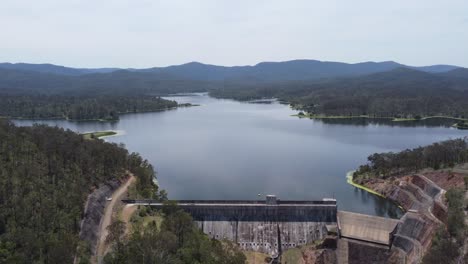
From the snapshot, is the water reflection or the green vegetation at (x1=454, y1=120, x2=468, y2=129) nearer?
the green vegetation at (x1=454, y1=120, x2=468, y2=129)

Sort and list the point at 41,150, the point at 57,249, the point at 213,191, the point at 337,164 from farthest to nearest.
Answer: the point at 337,164 < the point at 213,191 < the point at 41,150 < the point at 57,249

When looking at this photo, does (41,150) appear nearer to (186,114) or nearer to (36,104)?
(186,114)

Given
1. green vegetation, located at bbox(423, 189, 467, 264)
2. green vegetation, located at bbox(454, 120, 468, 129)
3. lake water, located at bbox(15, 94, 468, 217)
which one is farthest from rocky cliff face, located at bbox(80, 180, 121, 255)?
green vegetation, located at bbox(454, 120, 468, 129)

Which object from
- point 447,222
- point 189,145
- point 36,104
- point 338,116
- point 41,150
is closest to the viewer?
point 447,222

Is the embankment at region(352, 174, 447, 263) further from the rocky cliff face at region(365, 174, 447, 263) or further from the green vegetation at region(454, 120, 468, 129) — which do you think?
the green vegetation at region(454, 120, 468, 129)

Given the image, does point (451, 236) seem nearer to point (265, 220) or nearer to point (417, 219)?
point (417, 219)

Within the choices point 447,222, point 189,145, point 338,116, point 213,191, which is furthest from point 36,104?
point 447,222

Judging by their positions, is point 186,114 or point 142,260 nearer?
point 142,260
